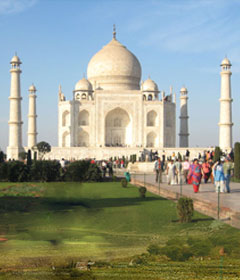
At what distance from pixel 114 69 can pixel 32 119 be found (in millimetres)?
7213

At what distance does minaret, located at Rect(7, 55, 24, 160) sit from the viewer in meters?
28.9

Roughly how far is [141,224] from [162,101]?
91.3ft

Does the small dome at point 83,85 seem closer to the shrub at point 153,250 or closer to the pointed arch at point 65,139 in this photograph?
the pointed arch at point 65,139

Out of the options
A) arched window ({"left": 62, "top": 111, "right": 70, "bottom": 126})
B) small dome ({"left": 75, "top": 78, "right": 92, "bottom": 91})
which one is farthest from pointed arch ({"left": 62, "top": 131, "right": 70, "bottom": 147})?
small dome ({"left": 75, "top": 78, "right": 92, "bottom": 91})

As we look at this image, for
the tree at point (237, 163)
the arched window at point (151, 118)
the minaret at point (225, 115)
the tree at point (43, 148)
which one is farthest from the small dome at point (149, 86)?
the tree at point (237, 163)

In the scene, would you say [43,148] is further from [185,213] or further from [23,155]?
[185,213]

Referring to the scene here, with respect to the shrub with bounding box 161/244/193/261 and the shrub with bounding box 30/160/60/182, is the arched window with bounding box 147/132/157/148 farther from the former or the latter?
the shrub with bounding box 161/244/193/261

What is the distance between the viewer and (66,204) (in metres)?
3.93

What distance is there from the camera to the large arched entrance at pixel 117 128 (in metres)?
33.0

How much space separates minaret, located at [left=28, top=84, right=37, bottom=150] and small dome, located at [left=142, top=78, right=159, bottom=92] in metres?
8.25

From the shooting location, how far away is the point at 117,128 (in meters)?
33.5

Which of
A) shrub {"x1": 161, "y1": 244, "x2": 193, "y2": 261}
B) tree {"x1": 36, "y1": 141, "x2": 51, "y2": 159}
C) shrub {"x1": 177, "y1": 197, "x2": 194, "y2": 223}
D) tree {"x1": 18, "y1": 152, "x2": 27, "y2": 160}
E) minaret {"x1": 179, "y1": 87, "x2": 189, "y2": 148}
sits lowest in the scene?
shrub {"x1": 177, "y1": 197, "x2": 194, "y2": 223}

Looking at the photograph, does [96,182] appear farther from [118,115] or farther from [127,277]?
[118,115]

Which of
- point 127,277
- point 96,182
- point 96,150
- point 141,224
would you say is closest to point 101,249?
point 127,277
